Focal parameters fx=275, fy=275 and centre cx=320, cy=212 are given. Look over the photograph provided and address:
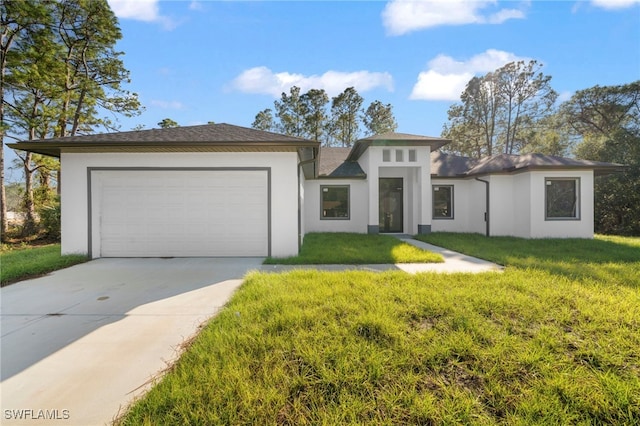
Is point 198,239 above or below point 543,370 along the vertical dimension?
above

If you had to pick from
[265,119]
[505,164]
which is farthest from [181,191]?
[265,119]

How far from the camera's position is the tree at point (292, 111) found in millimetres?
26219

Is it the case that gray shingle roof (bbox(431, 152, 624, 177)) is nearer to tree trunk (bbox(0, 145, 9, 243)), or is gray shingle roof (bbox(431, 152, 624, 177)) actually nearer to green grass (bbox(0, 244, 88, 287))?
green grass (bbox(0, 244, 88, 287))

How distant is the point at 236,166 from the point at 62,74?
13069 mm

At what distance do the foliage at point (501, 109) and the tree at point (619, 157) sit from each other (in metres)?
4.48

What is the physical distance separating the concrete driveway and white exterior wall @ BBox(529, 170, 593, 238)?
10731mm

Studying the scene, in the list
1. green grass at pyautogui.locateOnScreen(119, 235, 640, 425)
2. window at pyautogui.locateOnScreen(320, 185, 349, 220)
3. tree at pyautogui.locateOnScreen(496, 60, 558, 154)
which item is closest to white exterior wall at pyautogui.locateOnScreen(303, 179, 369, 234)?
window at pyautogui.locateOnScreen(320, 185, 349, 220)

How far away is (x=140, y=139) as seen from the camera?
22.7 feet

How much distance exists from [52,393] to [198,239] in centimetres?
545

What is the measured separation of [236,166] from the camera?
23.7 feet

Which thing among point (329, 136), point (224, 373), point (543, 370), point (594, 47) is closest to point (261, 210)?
point (224, 373)

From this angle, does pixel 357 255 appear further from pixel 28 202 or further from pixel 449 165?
pixel 28 202

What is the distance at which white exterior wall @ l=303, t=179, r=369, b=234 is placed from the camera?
12.4 meters

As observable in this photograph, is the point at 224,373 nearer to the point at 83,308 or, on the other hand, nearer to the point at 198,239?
the point at 83,308
